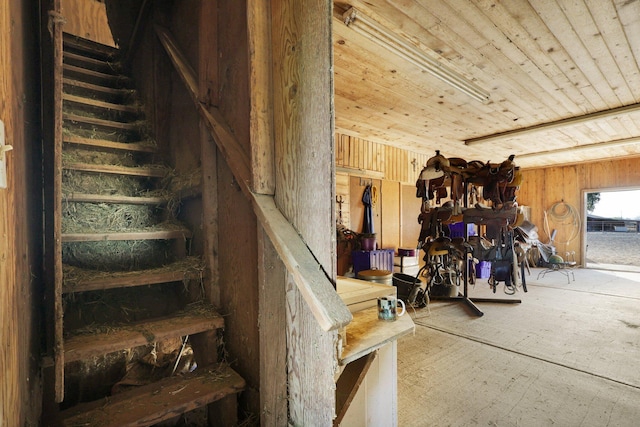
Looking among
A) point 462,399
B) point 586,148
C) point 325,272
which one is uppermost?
point 586,148

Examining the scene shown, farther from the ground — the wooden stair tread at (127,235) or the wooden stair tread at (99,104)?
the wooden stair tread at (99,104)

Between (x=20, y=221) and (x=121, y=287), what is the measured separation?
0.93 meters

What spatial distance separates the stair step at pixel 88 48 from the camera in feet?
10.7

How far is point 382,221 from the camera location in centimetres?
619

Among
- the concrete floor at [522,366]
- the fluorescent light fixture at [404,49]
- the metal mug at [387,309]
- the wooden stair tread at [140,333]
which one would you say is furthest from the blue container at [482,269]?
the wooden stair tread at [140,333]

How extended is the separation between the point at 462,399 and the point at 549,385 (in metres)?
0.74

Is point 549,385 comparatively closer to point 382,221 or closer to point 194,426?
point 194,426

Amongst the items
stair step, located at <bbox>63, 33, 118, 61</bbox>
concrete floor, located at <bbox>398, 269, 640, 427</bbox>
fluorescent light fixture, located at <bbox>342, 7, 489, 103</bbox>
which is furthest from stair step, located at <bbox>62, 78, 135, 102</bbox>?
concrete floor, located at <bbox>398, 269, 640, 427</bbox>

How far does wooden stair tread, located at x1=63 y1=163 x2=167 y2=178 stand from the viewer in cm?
192

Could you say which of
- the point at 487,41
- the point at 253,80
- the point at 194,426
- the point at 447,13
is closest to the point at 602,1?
the point at 487,41

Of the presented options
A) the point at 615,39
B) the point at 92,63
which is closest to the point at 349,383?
the point at 615,39

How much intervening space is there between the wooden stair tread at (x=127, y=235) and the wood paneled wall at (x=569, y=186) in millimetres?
10003

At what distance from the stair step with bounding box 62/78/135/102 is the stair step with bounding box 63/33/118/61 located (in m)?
0.62

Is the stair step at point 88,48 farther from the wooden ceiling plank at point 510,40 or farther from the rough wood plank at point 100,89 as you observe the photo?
the wooden ceiling plank at point 510,40
